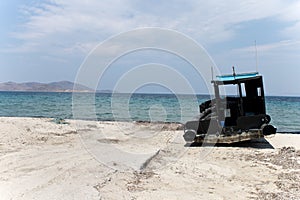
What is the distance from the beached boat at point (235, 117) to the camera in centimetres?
1179

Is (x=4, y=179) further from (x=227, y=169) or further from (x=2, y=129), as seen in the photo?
(x=2, y=129)

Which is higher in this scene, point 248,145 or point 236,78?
point 236,78

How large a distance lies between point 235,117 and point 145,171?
225 inches

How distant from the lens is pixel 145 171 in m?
8.00

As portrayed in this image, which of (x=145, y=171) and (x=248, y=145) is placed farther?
(x=248, y=145)

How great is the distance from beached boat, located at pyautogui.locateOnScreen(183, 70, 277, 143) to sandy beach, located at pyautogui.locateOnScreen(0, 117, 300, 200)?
0.51m

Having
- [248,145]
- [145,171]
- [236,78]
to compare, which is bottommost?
[248,145]

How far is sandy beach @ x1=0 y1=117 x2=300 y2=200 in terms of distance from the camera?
6.27m

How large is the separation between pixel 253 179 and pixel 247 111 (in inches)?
212

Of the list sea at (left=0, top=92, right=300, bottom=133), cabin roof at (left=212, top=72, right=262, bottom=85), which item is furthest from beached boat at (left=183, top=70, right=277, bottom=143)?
sea at (left=0, top=92, right=300, bottom=133)

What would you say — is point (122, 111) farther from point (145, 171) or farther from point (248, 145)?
point (145, 171)

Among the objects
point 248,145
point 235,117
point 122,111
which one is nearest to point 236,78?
point 235,117

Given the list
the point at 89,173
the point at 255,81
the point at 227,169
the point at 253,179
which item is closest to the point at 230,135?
the point at 255,81

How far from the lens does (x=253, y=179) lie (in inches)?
302
